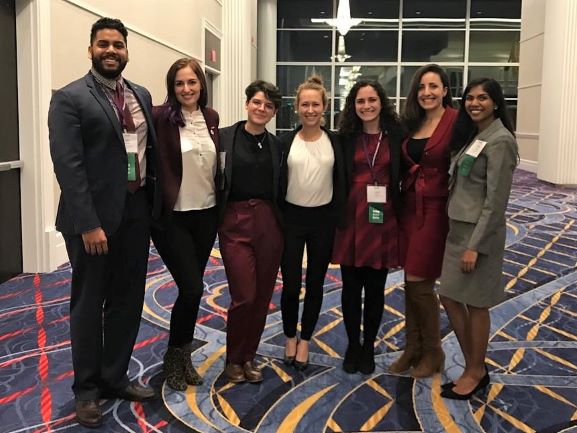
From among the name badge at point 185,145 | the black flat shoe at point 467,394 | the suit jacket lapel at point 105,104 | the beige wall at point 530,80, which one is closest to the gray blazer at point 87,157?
the suit jacket lapel at point 105,104

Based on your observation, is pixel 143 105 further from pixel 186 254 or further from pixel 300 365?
pixel 300 365

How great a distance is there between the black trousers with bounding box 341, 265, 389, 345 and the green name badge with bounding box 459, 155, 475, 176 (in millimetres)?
653

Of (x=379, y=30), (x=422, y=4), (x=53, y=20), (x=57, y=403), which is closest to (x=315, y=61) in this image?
(x=379, y=30)

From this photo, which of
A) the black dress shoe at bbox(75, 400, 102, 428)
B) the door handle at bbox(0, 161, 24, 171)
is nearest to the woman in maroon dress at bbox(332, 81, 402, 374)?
the black dress shoe at bbox(75, 400, 102, 428)

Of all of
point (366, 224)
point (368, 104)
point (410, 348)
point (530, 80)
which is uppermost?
point (530, 80)

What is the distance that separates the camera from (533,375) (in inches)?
111

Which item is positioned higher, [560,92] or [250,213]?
[560,92]

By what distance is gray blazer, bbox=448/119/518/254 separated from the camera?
230cm

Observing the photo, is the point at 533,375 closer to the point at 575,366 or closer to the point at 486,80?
the point at 575,366

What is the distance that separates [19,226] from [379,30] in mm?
13875

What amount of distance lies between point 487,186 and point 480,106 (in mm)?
345

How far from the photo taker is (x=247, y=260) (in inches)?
103

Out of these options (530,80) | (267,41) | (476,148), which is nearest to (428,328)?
(476,148)

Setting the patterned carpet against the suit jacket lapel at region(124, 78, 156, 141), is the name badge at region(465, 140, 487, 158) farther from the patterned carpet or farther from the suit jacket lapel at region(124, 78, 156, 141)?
the suit jacket lapel at region(124, 78, 156, 141)
